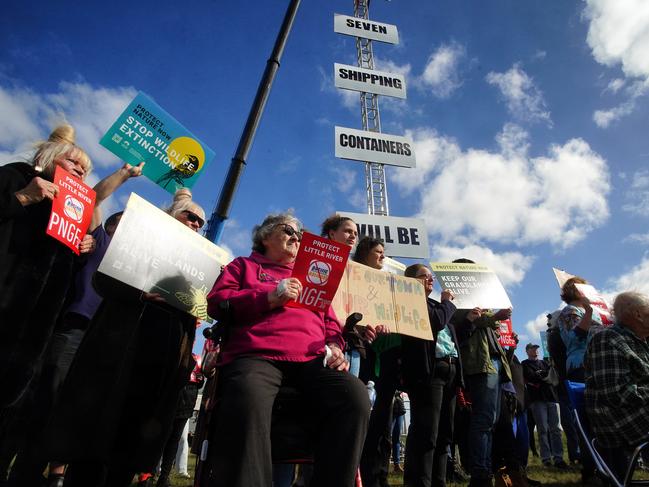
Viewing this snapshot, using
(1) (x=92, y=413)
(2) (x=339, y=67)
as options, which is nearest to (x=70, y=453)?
(1) (x=92, y=413)

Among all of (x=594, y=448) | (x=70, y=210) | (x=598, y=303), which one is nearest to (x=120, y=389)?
(x=70, y=210)

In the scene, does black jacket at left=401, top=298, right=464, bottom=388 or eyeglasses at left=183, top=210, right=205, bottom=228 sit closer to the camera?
eyeglasses at left=183, top=210, right=205, bottom=228

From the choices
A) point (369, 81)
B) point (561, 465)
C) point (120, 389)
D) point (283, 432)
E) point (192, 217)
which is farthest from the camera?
point (369, 81)

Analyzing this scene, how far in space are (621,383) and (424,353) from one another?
1354 mm

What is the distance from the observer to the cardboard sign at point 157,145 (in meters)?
3.69

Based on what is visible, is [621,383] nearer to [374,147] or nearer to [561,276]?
[561,276]

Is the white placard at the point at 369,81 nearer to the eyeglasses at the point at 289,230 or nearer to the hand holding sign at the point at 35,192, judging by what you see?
the eyeglasses at the point at 289,230

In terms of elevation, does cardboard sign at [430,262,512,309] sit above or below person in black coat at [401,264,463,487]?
above

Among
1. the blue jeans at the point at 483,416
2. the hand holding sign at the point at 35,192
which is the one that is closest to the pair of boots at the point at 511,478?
the blue jeans at the point at 483,416

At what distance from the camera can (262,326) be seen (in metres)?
2.11

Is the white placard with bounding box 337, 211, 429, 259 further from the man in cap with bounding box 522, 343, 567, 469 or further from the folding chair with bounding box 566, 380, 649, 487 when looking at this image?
the folding chair with bounding box 566, 380, 649, 487

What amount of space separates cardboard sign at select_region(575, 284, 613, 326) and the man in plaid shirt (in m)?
1.30

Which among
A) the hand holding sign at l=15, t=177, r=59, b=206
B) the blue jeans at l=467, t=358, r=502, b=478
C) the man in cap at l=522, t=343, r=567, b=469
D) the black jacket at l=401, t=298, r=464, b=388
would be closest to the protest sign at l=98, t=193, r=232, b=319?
the hand holding sign at l=15, t=177, r=59, b=206

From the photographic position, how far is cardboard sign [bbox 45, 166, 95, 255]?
7.38 feet
